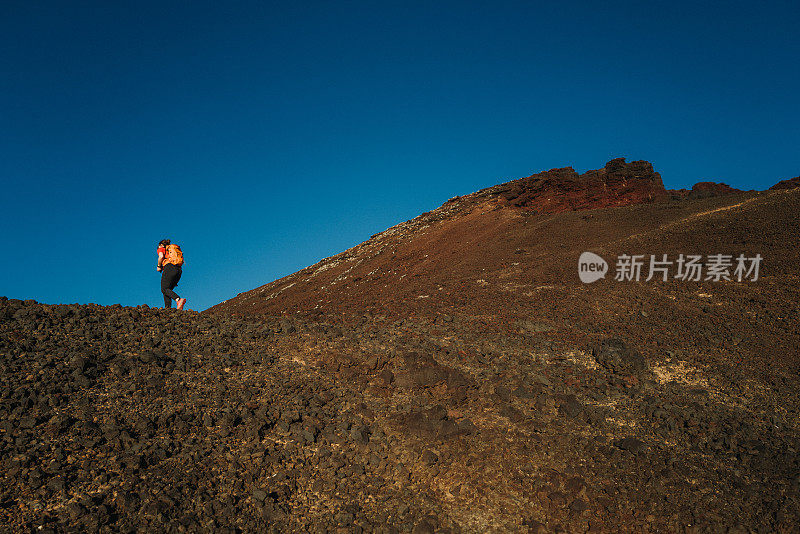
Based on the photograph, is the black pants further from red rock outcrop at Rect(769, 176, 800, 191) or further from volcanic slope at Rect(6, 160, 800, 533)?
red rock outcrop at Rect(769, 176, 800, 191)

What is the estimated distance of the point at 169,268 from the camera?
1066cm

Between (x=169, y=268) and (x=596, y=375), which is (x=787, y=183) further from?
(x=169, y=268)

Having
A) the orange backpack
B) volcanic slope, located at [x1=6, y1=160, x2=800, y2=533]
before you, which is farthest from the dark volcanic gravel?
the orange backpack

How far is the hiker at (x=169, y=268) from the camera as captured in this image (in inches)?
417

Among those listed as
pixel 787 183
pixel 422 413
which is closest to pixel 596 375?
pixel 422 413

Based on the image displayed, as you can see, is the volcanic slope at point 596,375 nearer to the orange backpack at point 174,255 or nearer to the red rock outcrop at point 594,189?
the orange backpack at point 174,255

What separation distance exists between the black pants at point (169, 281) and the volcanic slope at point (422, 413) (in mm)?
2798

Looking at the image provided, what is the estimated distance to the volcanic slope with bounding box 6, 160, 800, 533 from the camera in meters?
4.41

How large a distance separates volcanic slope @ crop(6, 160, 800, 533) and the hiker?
281 cm

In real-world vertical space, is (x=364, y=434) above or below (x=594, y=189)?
below

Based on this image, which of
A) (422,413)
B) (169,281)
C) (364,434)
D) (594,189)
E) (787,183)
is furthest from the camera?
(594,189)

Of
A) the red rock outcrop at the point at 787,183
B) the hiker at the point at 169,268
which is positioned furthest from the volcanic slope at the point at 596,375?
the red rock outcrop at the point at 787,183

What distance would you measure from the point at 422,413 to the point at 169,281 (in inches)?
298

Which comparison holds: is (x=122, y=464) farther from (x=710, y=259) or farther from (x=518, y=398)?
(x=710, y=259)
